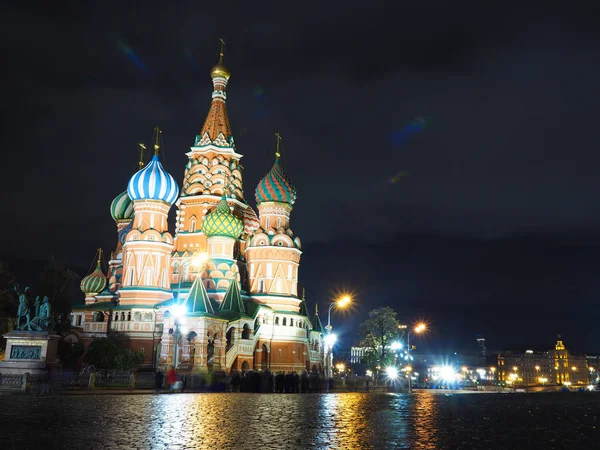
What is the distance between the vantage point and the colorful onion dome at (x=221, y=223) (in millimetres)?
58812

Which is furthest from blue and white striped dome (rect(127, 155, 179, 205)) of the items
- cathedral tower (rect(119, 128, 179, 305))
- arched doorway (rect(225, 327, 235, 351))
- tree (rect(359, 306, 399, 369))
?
tree (rect(359, 306, 399, 369))

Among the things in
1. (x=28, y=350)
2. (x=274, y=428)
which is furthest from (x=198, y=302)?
(x=274, y=428)

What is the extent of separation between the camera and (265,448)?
36.1ft

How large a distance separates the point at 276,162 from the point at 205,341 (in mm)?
22972

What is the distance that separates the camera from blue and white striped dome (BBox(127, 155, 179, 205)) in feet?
192

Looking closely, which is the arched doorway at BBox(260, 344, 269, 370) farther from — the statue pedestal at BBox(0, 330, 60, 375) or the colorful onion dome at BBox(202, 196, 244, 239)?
the statue pedestal at BBox(0, 330, 60, 375)

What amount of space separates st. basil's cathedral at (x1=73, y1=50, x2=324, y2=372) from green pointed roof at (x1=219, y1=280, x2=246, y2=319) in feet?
0.29

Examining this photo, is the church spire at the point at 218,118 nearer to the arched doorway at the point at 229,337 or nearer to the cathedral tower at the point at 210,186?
the cathedral tower at the point at 210,186

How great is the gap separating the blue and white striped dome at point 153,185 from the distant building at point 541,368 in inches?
5381

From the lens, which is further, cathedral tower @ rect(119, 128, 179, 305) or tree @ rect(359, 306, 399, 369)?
tree @ rect(359, 306, 399, 369)

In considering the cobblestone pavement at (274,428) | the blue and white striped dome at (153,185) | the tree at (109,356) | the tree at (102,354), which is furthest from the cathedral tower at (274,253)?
the cobblestone pavement at (274,428)

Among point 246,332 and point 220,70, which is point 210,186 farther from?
point 246,332

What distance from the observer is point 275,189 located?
6241 centimetres

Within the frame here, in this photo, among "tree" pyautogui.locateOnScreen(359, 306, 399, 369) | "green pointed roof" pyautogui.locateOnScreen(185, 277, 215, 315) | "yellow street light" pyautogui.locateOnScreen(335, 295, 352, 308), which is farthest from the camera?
"tree" pyautogui.locateOnScreen(359, 306, 399, 369)
